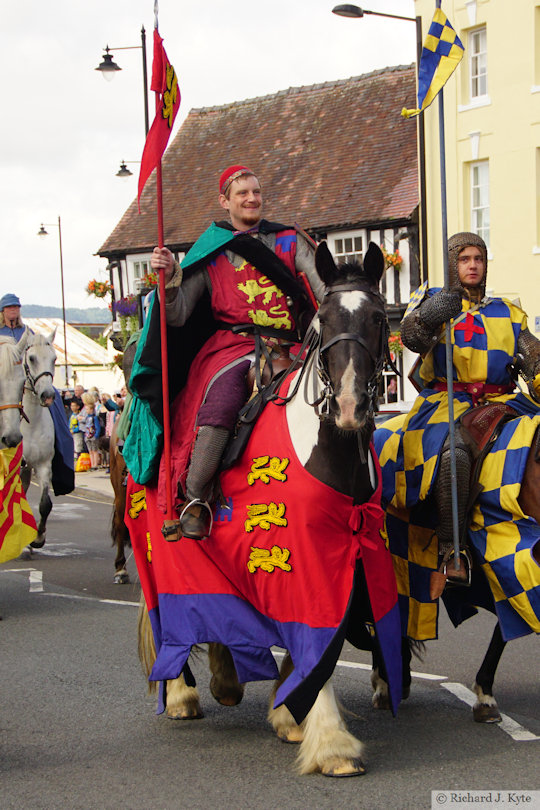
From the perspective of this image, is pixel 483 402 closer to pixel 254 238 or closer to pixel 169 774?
pixel 254 238

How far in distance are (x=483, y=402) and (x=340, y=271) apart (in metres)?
1.33

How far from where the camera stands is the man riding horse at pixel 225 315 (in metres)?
5.11

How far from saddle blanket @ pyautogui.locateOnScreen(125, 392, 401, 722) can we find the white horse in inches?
268

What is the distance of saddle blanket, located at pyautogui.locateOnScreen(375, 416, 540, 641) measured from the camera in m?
4.98

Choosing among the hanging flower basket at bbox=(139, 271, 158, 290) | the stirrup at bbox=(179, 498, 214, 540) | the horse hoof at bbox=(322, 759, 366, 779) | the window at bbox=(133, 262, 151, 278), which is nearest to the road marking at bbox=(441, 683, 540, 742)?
the horse hoof at bbox=(322, 759, 366, 779)

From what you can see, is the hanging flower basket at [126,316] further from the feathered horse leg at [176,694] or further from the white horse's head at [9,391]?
the feathered horse leg at [176,694]

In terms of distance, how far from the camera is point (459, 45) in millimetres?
5273

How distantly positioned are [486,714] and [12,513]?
→ 188 inches

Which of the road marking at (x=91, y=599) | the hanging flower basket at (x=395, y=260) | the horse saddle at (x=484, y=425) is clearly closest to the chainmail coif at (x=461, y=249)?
the horse saddle at (x=484, y=425)

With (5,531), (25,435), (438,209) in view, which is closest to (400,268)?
(438,209)

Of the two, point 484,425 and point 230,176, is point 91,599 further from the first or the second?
point 484,425

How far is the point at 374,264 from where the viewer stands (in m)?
4.66

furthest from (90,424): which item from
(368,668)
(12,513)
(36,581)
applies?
(368,668)

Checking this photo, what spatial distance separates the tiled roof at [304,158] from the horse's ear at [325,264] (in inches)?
994
